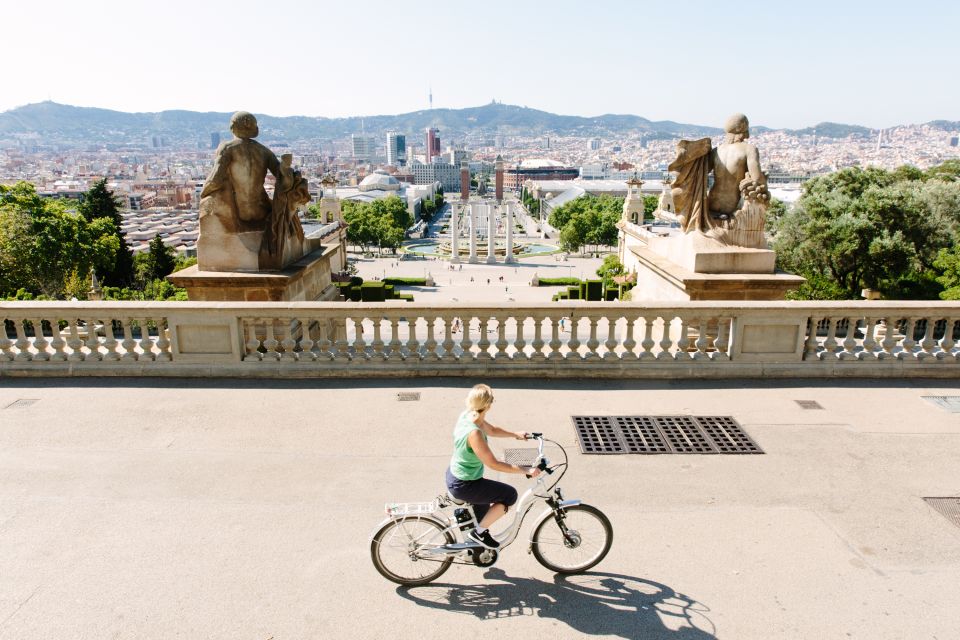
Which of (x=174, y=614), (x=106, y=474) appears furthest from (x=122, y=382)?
(x=174, y=614)

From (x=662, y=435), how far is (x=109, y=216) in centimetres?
5183

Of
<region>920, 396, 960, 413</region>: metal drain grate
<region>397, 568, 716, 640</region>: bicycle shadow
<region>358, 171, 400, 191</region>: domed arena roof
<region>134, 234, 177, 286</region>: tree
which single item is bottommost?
<region>134, 234, 177, 286</region>: tree

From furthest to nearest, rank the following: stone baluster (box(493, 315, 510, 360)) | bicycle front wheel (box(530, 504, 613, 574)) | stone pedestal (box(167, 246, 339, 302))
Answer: stone pedestal (box(167, 246, 339, 302)) → stone baluster (box(493, 315, 510, 360)) → bicycle front wheel (box(530, 504, 613, 574))

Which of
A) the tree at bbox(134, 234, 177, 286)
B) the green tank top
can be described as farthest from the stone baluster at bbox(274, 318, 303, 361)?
the tree at bbox(134, 234, 177, 286)

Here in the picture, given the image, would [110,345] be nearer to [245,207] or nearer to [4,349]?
[4,349]

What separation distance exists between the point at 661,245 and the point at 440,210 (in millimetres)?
183518

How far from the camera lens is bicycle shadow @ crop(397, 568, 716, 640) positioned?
3609 mm

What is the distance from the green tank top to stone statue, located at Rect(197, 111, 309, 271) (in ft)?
17.3

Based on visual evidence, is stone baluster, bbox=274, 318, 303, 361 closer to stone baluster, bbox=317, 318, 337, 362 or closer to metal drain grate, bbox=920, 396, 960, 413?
stone baluster, bbox=317, 318, 337, 362

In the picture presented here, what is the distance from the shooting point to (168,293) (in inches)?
1264

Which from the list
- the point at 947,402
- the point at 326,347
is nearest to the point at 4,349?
the point at 326,347

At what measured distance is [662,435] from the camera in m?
6.07

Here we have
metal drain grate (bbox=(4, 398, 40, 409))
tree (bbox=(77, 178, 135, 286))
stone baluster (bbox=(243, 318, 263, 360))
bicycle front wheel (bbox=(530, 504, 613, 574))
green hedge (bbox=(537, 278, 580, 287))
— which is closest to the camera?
bicycle front wheel (bbox=(530, 504, 613, 574))

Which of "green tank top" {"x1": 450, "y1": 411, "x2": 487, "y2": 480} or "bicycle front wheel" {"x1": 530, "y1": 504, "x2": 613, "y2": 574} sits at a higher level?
"green tank top" {"x1": 450, "y1": 411, "x2": 487, "y2": 480}
